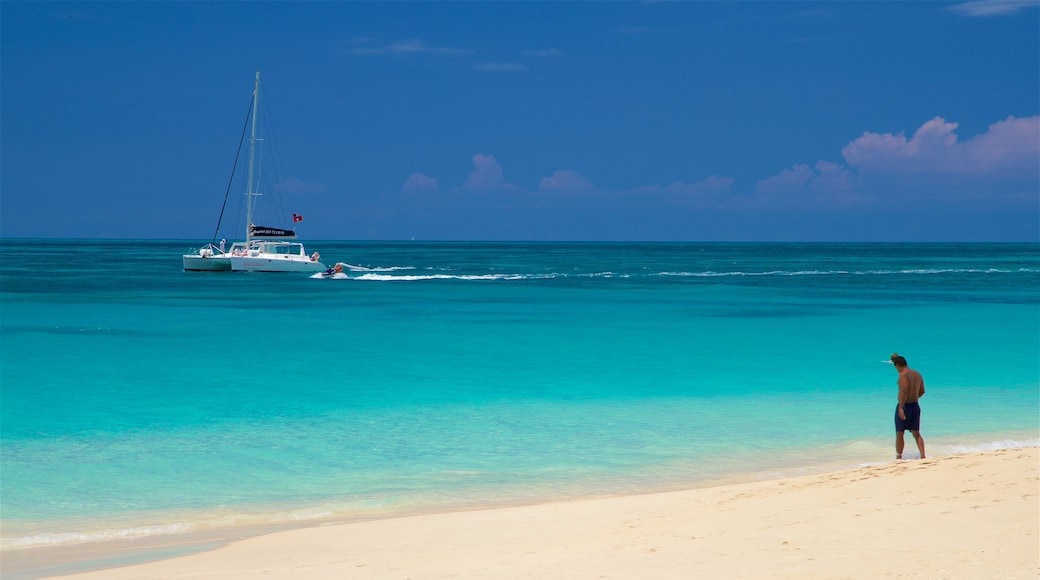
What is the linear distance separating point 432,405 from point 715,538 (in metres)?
10.1

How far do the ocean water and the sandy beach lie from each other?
4.25 feet

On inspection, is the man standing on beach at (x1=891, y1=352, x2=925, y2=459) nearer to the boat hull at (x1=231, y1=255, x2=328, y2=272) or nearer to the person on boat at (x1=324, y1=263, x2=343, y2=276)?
the person on boat at (x1=324, y1=263, x2=343, y2=276)

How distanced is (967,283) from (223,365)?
173 ft

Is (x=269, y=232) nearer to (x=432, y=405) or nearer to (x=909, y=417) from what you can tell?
(x=432, y=405)

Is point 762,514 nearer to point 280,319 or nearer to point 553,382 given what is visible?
point 553,382

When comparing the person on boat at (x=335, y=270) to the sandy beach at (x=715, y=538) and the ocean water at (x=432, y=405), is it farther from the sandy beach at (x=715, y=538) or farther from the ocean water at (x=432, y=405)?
the sandy beach at (x=715, y=538)

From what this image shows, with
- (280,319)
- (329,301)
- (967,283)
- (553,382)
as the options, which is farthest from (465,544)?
(967,283)

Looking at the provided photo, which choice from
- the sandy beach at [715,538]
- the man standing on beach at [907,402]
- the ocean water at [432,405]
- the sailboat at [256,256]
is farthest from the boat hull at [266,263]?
the sandy beach at [715,538]

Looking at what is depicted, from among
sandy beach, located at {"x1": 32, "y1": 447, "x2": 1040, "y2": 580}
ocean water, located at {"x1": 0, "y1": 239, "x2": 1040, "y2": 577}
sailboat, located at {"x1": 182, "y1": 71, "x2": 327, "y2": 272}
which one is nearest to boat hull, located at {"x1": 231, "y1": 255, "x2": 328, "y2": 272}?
sailboat, located at {"x1": 182, "y1": 71, "x2": 327, "y2": 272}

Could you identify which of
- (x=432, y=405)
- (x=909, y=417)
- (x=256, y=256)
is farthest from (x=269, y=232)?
(x=909, y=417)

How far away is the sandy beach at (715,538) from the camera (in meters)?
6.94

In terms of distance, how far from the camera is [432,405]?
682 inches

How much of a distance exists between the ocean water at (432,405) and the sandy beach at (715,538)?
1297 millimetres

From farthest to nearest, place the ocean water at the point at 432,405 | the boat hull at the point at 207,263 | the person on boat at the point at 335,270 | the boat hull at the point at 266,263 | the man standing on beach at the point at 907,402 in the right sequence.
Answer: the boat hull at the point at 207,263 < the boat hull at the point at 266,263 < the person on boat at the point at 335,270 < the man standing on beach at the point at 907,402 < the ocean water at the point at 432,405
